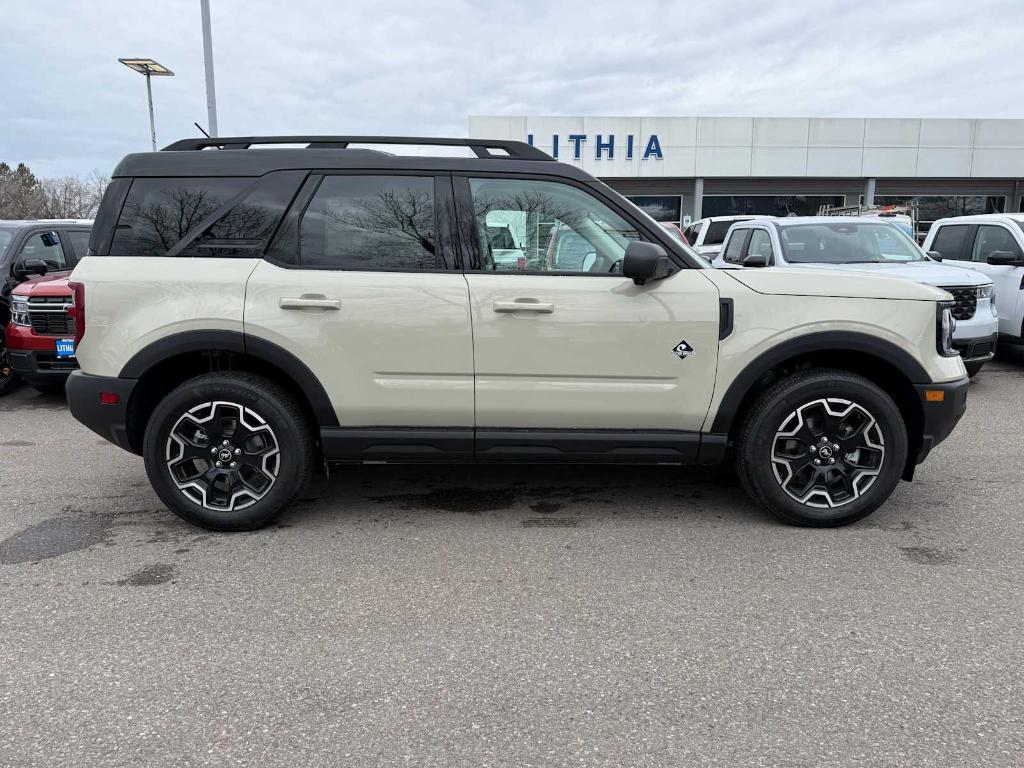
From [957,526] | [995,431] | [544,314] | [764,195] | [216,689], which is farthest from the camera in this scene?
Answer: [764,195]

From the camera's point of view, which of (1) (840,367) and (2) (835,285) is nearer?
(2) (835,285)

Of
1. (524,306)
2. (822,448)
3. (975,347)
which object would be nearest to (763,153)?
(975,347)

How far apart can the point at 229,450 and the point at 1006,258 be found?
867cm

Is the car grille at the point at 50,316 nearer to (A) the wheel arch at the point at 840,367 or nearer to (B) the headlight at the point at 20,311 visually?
(B) the headlight at the point at 20,311

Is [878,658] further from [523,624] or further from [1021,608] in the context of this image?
[523,624]

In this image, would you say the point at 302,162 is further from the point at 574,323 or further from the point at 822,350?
the point at 822,350

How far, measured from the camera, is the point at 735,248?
962 centimetres

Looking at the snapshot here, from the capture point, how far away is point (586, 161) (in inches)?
1059

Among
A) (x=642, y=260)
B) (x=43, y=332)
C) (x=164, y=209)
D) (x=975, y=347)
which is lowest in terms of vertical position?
(x=975, y=347)

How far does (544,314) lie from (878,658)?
212 cm

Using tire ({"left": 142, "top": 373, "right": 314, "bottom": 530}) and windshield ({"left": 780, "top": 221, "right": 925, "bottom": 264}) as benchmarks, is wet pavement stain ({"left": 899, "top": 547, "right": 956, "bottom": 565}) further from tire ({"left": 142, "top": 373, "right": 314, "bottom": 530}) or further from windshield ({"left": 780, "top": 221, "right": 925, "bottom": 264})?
windshield ({"left": 780, "top": 221, "right": 925, "bottom": 264})

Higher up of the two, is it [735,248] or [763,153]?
[763,153]

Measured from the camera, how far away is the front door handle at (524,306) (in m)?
3.76

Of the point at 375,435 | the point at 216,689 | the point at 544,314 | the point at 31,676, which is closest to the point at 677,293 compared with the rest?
the point at 544,314
